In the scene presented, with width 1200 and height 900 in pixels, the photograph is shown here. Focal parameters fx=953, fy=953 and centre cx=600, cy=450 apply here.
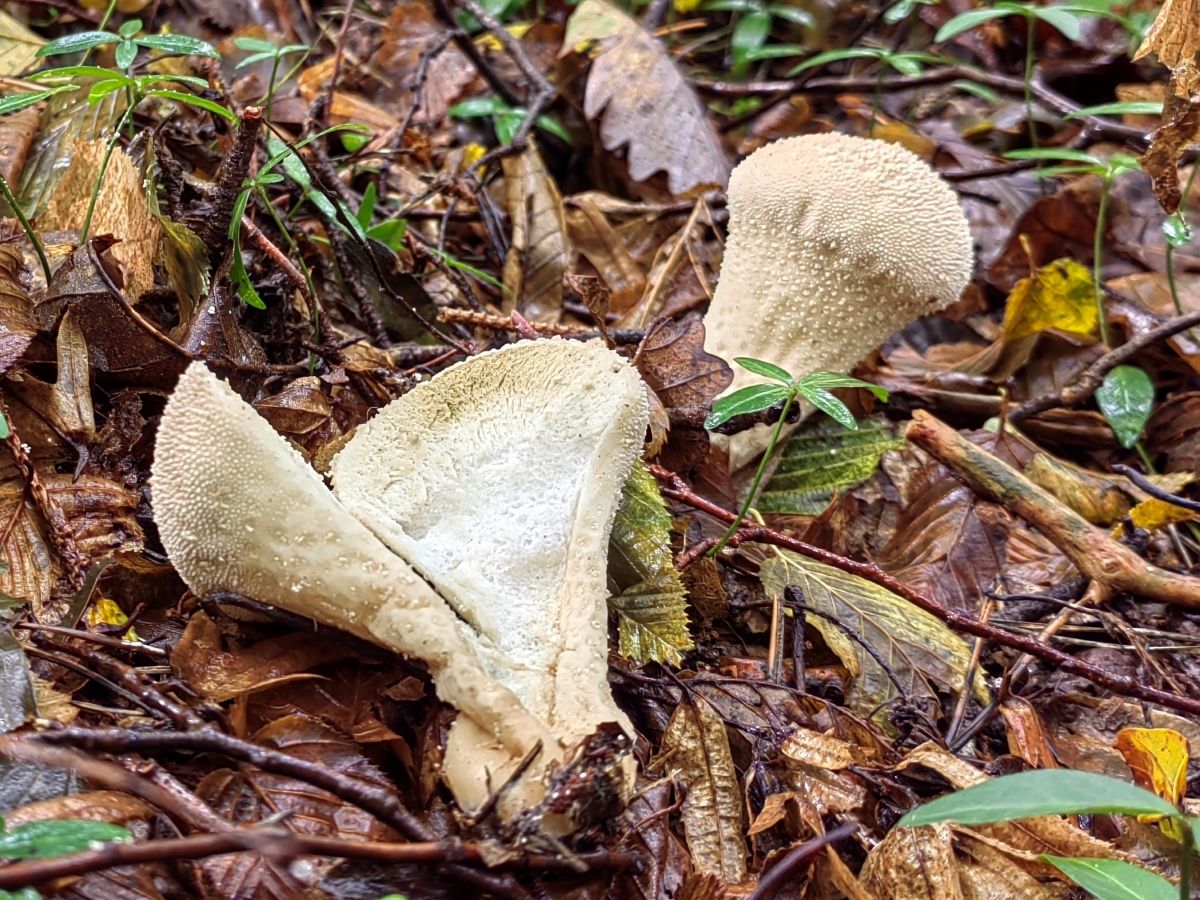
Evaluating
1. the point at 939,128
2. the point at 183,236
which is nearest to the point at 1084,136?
the point at 939,128

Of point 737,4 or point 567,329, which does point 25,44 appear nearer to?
point 567,329

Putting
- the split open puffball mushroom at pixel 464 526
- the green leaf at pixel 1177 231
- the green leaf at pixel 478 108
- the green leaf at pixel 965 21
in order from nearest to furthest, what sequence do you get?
the split open puffball mushroom at pixel 464 526
the green leaf at pixel 1177 231
the green leaf at pixel 965 21
the green leaf at pixel 478 108

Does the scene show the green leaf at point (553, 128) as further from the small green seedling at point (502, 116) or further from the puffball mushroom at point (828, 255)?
the puffball mushroom at point (828, 255)

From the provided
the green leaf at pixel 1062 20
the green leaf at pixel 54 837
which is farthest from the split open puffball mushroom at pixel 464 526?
the green leaf at pixel 1062 20

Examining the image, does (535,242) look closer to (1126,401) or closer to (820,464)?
(820,464)

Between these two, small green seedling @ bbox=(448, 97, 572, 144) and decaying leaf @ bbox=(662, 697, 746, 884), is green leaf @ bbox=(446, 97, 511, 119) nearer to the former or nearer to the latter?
small green seedling @ bbox=(448, 97, 572, 144)

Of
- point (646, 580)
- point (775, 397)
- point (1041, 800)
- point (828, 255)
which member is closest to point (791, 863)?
point (1041, 800)
